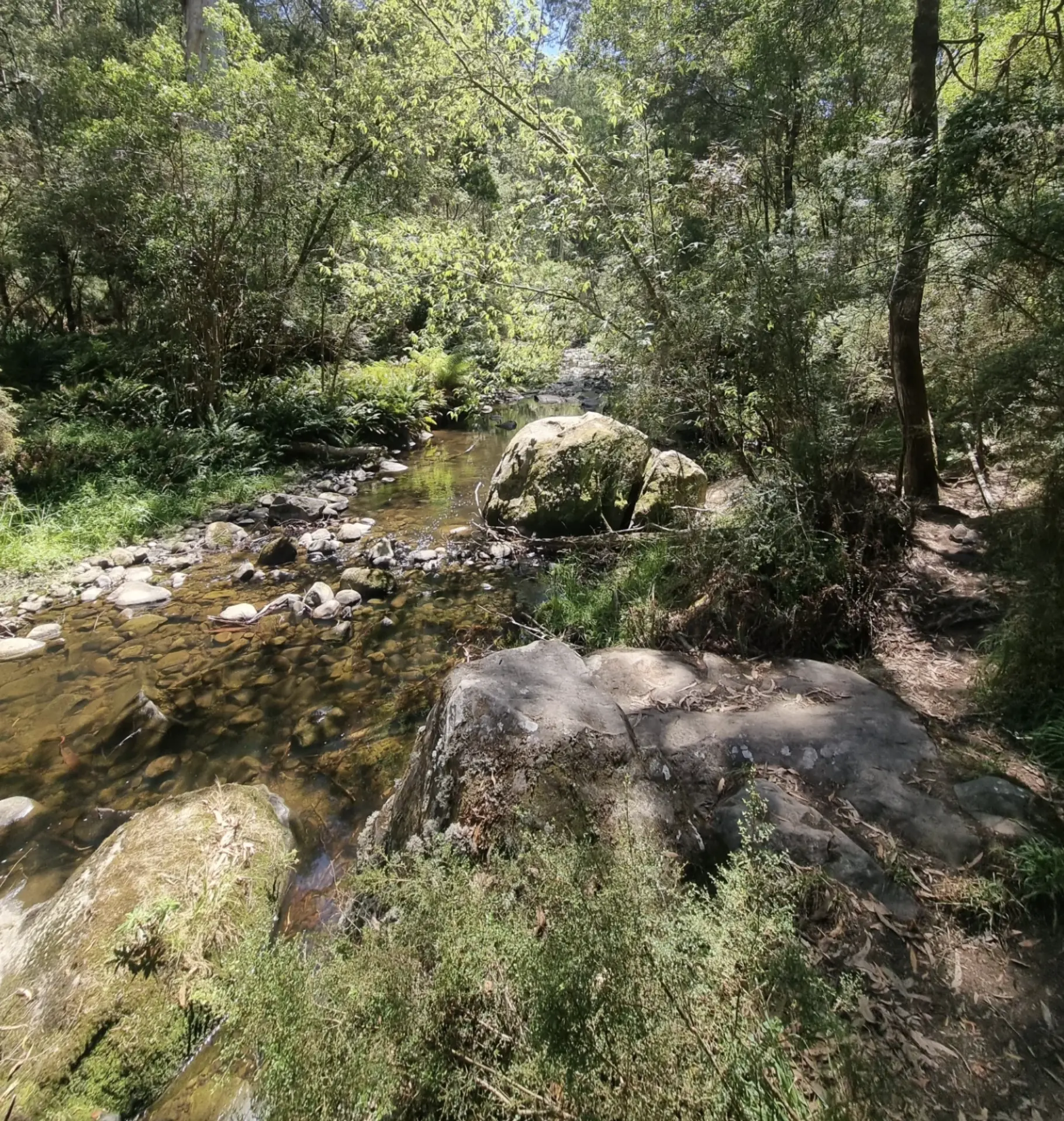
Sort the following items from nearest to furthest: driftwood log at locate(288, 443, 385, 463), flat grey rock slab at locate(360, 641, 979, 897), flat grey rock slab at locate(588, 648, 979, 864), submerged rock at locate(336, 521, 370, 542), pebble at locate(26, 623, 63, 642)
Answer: flat grey rock slab at locate(360, 641, 979, 897) < flat grey rock slab at locate(588, 648, 979, 864) < pebble at locate(26, 623, 63, 642) < submerged rock at locate(336, 521, 370, 542) < driftwood log at locate(288, 443, 385, 463)

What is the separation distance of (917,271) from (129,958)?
6.00 metres

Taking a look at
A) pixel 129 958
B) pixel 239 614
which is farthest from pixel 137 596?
pixel 129 958

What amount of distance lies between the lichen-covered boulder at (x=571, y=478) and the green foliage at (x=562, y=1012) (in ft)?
18.0

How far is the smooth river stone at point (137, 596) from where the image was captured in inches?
262

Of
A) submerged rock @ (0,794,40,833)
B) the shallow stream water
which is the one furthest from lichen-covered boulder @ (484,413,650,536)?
submerged rock @ (0,794,40,833)

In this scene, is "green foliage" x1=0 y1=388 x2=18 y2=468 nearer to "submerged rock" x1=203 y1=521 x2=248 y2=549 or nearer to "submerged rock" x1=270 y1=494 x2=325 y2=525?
"submerged rock" x1=203 y1=521 x2=248 y2=549

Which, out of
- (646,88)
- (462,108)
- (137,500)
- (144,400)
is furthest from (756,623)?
(144,400)

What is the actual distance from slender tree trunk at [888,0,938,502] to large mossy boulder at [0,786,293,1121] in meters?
5.19

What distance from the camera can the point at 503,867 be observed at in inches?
85.7

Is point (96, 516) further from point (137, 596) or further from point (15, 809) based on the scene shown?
point (15, 809)

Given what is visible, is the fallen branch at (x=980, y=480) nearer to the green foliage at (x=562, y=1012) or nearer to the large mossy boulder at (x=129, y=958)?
the green foliage at (x=562, y=1012)

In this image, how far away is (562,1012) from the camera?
1.55 meters

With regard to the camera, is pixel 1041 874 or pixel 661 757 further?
pixel 661 757

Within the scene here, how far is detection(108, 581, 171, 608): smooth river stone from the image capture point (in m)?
6.64
